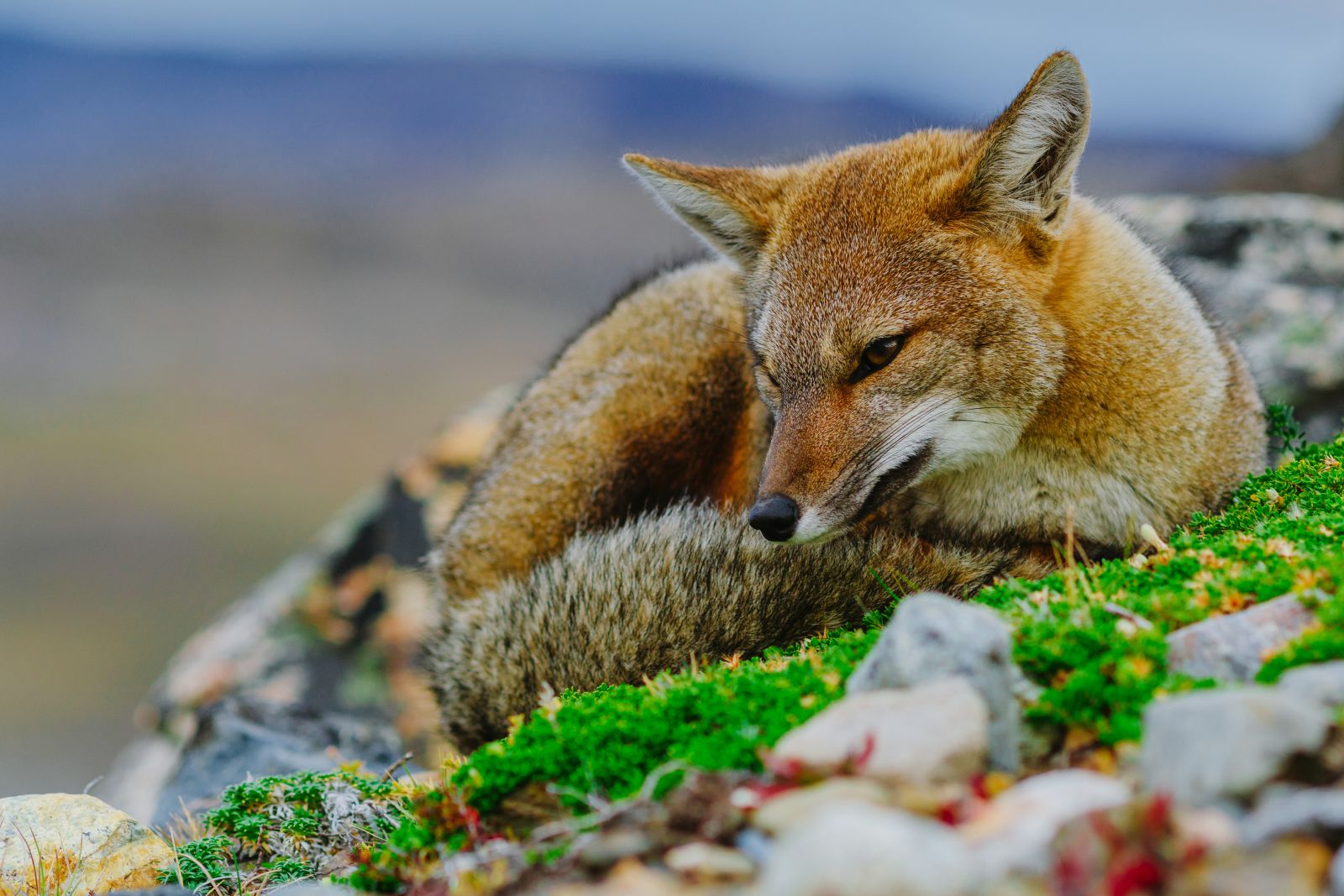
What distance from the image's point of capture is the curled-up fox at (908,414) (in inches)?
144

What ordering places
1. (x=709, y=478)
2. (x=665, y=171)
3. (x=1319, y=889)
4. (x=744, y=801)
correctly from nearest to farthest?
(x=1319, y=889)
(x=744, y=801)
(x=665, y=171)
(x=709, y=478)

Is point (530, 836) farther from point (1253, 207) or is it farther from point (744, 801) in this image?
point (1253, 207)

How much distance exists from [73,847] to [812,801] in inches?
104

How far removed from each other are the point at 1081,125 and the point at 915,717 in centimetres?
270

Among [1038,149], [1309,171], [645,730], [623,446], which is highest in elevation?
[1038,149]

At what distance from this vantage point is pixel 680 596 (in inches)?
145

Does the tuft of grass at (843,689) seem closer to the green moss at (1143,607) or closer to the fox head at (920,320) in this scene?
the green moss at (1143,607)

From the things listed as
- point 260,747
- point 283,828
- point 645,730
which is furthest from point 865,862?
point 260,747

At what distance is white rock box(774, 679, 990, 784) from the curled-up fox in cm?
144

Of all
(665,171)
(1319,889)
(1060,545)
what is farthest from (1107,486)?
(1319,889)

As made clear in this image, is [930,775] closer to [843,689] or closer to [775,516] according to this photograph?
[843,689]

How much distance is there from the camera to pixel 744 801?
191 cm

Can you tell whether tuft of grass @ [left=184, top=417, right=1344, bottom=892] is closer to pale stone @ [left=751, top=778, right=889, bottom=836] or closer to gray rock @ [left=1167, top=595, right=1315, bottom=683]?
gray rock @ [left=1167, top=595, right=1315, bottom=683]

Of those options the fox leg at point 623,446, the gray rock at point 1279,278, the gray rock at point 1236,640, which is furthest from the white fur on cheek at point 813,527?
the gray rock at point 1279,278
